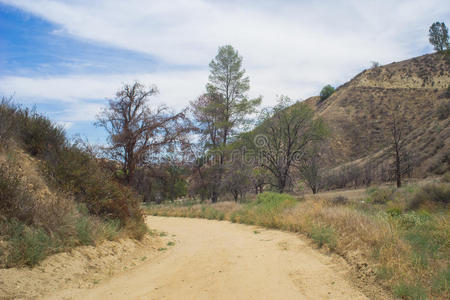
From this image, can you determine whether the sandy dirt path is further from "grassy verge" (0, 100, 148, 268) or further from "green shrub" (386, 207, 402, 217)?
"green shrub" (386, 207, 402, 217)

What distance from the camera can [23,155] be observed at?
8211mm

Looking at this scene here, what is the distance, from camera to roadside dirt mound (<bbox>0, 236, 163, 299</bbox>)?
4598 mm

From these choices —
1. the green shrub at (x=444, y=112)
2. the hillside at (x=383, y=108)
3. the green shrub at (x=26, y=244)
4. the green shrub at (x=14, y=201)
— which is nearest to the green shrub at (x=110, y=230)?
the green shrub at (x=26, y=244)

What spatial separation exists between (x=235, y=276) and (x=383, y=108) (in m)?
66.3

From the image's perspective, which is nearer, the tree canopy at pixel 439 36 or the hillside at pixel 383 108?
the hillside at pixel 383 108

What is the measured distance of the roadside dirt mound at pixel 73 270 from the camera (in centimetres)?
460

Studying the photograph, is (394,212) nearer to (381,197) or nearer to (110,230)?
(110,230)

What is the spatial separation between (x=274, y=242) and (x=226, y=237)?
2.08 m

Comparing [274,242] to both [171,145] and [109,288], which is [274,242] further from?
[171,145]

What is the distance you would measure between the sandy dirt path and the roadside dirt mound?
1.00ft

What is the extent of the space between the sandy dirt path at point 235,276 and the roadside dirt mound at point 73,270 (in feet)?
1.00

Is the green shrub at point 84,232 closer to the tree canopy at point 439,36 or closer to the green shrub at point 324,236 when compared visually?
the green shrub at point 324,236

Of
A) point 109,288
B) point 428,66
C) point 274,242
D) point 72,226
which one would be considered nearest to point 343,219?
point 274,242

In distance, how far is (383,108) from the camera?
2483 inches
